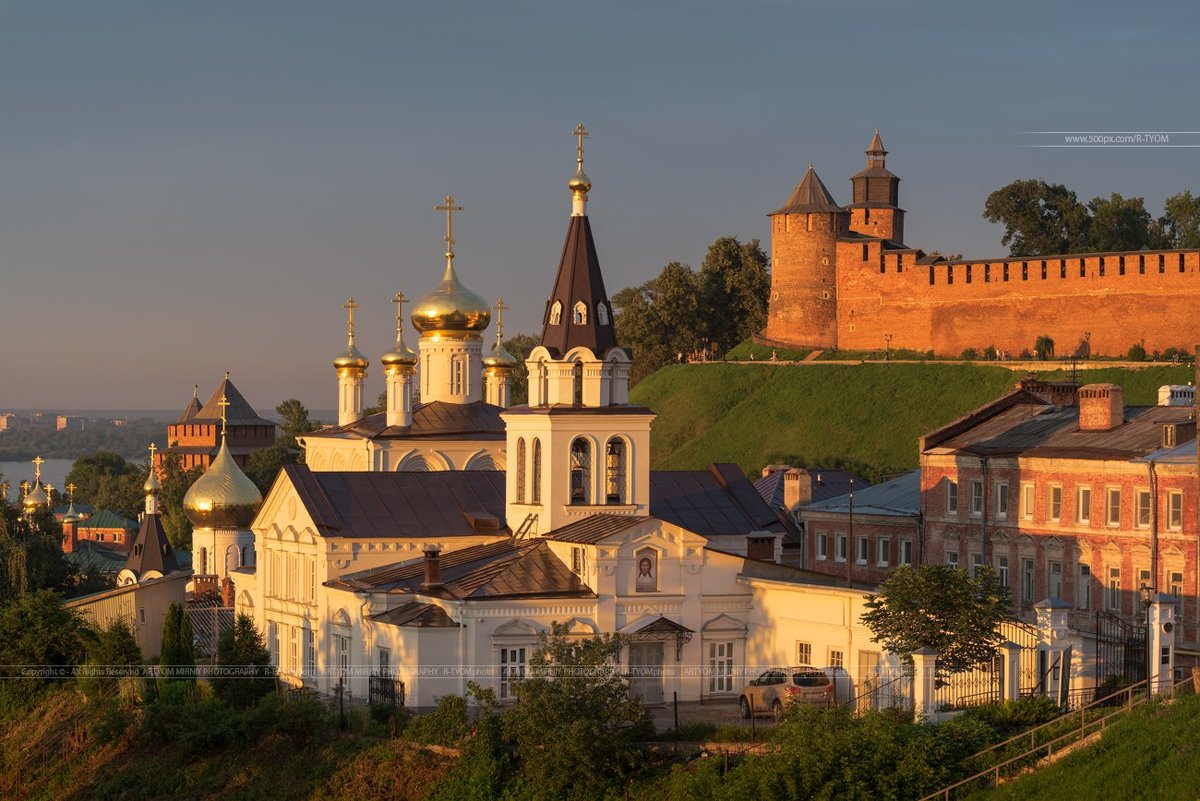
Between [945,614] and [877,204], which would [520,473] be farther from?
[877,204]

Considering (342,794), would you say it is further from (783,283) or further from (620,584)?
(783,283)

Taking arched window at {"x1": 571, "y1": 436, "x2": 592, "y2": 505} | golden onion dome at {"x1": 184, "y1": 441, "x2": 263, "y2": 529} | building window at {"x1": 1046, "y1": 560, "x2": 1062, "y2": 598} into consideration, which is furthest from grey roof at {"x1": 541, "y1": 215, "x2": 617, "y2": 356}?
golden onion dome at {"x1": 184, "y1": 441, "x2": 263, "y2": 529}

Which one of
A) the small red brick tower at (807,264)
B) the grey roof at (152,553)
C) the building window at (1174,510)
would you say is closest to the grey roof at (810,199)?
the small red brick tower at (807,264)

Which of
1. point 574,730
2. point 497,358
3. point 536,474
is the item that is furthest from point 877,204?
point 574,730

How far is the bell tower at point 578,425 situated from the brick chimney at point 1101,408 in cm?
772

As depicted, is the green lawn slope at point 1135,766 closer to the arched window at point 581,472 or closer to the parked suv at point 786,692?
the parked suv at point 786,692

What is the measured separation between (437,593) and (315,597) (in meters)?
4.31

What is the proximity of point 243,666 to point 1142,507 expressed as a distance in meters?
14.4

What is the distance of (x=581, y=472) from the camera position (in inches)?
1407

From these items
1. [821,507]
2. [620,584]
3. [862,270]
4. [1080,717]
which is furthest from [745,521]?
[862,270]

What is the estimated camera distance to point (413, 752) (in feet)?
97.3

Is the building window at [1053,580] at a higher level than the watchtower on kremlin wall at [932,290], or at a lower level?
lower

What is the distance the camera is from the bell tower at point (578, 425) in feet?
116

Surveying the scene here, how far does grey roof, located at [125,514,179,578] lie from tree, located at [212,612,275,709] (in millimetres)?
21516
